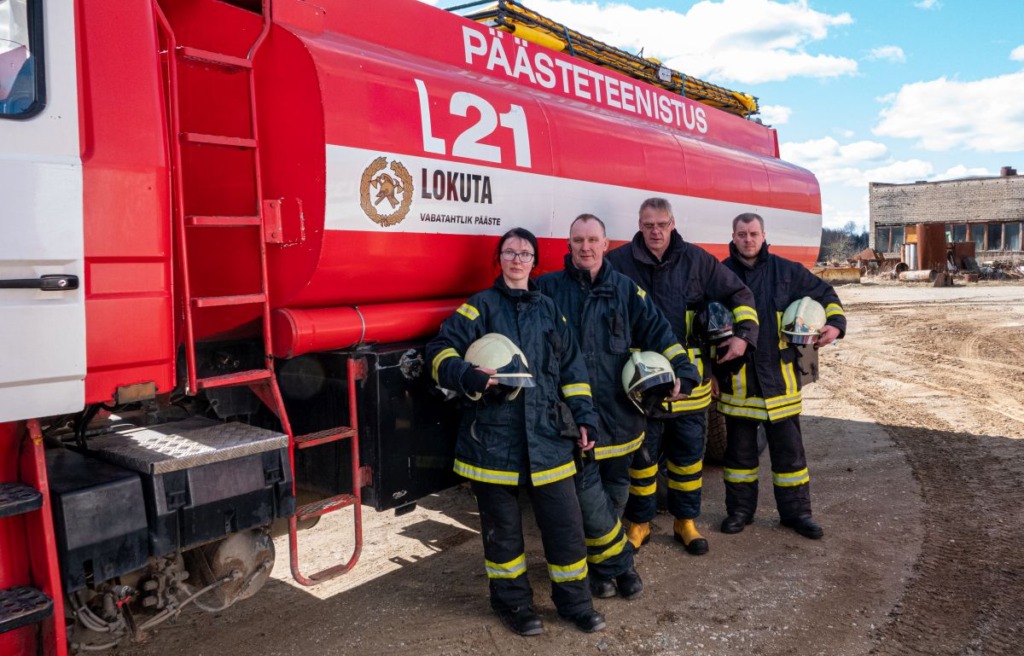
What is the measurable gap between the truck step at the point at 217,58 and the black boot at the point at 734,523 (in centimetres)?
364

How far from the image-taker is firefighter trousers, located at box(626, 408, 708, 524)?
4.49 m

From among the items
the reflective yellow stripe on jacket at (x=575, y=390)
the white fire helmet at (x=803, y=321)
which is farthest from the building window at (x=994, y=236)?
the reflective yellow stripe on jacket at (x=575, y=390)

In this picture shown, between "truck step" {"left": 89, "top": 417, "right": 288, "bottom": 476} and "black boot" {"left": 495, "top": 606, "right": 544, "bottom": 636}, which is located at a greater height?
"truck step" {"left": 89, "top": 417, "right": 288, "bottom": 476}

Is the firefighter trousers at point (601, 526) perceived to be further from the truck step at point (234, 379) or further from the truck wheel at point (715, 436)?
the truck wheel at point (715, 436)

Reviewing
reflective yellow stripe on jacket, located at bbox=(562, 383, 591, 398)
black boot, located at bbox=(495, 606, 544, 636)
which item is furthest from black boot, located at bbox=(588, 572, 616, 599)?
reflective yellow stripe on jacket, located at bbox=(562, 383, 591, 398)

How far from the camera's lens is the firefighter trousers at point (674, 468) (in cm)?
449

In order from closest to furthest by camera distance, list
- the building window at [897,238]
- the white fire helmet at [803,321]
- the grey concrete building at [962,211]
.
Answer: the white fire helmet at [803,321] → the grey concrete building at [962,211] → the building window at [897,238]

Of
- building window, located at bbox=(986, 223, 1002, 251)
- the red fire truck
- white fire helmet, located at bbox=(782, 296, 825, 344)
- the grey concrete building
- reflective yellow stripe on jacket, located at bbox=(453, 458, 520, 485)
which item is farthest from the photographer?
building window, located at bbox=(986, 223, 1002, 251)

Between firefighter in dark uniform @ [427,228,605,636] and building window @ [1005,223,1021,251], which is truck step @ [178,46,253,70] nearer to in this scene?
firefighter in dark uniform @ [427,228,605,636]

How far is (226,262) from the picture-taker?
310 centimetres

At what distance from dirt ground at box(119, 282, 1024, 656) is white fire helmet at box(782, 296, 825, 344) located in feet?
3.89

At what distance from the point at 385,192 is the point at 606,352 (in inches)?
54.1

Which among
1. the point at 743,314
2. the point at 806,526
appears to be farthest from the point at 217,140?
the point at 806,526

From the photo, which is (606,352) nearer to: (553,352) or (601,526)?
(553,352)
